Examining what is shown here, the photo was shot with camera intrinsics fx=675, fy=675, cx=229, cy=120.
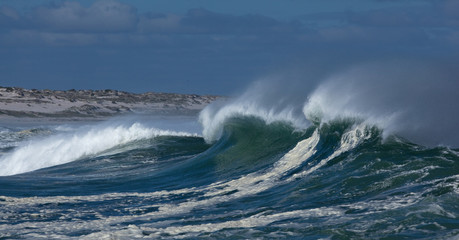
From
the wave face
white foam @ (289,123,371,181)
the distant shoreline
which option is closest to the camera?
the wave face

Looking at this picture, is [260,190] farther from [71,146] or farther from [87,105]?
[87,105]

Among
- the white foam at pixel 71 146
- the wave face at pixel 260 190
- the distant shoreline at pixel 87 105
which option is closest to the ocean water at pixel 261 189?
the wave face at pixel 260 190

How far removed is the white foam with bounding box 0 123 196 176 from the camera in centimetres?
1964

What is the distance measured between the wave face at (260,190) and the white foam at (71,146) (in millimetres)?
2668

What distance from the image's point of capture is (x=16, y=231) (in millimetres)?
7996

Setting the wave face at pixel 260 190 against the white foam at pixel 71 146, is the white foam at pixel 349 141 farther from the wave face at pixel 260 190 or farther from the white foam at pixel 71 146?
the white foam at pixel 71 146

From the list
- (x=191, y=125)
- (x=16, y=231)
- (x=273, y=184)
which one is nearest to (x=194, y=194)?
(x=273, y=184)

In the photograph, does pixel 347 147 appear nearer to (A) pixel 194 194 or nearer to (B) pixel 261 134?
(A) pixel 194 194

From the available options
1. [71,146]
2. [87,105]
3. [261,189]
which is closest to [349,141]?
[261,189]

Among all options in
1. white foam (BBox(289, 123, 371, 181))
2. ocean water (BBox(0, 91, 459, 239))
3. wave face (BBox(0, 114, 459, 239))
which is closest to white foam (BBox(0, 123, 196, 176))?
ocean water (BBox(0, 91, 459, 239))

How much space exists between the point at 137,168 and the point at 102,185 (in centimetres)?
312

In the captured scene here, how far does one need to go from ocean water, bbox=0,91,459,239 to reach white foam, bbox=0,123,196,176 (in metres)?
2.18

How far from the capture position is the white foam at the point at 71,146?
64.4ft

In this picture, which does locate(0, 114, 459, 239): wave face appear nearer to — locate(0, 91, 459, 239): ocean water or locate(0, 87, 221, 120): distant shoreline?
locate(0, 91, 459, 239): ocean water
